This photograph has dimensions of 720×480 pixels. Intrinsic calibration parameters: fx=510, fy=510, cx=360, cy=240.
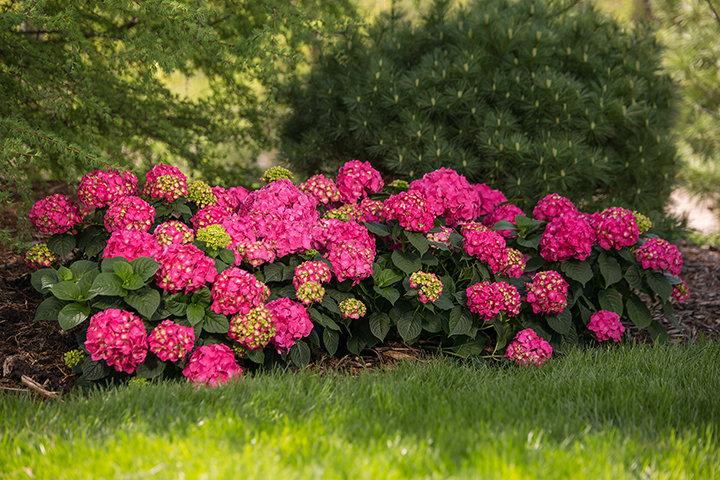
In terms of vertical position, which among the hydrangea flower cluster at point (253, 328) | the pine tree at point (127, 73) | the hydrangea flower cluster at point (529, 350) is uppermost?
the pine tree at point (127, 73)

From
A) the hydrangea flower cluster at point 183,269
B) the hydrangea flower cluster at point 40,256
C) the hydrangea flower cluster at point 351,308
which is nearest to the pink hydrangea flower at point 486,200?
the hydrangea flower cluster at point 351,308

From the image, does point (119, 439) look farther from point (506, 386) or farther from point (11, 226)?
point (11, 226)

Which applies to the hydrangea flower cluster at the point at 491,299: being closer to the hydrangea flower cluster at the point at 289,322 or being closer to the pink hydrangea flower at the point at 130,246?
the hydrangea flower cluster at the point at 289,322

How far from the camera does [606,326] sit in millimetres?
3139

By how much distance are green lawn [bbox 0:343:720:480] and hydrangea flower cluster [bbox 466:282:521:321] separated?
387 mm

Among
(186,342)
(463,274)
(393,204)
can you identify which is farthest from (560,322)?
(186,342)

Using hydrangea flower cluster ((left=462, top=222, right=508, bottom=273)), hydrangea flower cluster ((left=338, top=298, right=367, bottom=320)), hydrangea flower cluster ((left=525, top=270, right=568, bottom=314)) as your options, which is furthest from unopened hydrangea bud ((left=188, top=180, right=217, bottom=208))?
hydrangea flower cluster ((left=525, top=270, right=568, bottom=314))

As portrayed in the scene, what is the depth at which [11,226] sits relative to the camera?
4.43m

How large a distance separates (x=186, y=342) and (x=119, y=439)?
611 mm

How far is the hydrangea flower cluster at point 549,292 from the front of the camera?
9.75 ft

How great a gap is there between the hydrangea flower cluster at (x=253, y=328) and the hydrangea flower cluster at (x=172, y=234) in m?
0.52

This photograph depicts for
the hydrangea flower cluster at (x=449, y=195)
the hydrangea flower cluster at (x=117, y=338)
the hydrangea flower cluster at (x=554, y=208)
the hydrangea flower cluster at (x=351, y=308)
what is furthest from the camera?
the hydrangea flower cluster at (x=554, y=208)

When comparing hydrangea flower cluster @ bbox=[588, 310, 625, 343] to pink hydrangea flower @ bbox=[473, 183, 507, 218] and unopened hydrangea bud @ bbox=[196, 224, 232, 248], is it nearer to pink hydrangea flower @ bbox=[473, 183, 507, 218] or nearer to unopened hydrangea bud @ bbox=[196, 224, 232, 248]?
pink hydrangea flower @ bbox=[473, 183, 507, 218]

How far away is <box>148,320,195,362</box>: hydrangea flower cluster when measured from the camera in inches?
93.3
